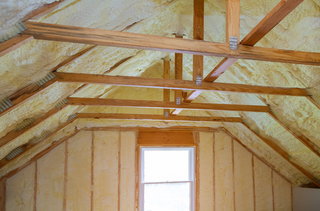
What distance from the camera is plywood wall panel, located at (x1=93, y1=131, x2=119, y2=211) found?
532 cm

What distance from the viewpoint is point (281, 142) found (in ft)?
16.0

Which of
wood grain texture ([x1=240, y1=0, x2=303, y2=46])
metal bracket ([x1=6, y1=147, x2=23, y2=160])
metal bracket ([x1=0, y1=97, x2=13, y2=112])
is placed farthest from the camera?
metal bracket ([x1=6, y1=147, x2=23, y2=160])

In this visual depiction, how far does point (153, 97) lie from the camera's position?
226 inches

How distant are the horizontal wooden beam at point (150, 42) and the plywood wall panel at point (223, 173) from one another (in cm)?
408

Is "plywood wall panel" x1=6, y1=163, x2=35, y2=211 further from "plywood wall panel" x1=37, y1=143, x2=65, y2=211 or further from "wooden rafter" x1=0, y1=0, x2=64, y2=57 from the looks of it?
"wooden rafter" x1=0, y1=0, x2=64, y2=57

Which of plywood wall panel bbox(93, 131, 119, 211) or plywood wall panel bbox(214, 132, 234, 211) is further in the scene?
plywood wall panel bbox(214, 132, 234, 211)

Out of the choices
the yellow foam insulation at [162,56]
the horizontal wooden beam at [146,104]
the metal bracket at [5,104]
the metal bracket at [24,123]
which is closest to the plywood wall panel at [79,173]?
the yellow foam insulation at [162,56]

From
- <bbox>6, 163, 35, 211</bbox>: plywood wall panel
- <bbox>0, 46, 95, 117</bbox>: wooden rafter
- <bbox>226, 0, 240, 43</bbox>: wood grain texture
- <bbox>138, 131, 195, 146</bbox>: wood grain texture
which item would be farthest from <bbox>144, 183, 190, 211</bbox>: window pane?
<bbox>226, 0, 240, 43</bbox>: wood grain texture

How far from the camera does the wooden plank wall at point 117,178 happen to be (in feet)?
16.6

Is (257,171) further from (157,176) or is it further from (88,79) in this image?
(88,79)

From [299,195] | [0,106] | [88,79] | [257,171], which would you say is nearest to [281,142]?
[257,171]

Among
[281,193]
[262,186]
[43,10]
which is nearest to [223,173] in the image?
[262,186]

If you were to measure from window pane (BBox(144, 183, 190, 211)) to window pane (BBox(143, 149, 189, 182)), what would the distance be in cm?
14

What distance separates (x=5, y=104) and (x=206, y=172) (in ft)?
15.2
